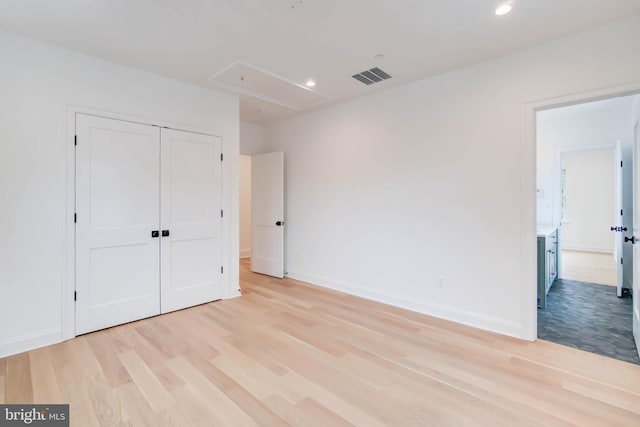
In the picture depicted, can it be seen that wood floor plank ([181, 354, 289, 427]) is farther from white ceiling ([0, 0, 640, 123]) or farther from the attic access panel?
the attic access panel

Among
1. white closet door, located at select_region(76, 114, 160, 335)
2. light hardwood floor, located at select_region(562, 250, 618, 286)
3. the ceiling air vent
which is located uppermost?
the ceiling air vent

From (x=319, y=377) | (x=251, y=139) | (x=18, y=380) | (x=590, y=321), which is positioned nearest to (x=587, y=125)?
(x=590, y=321)

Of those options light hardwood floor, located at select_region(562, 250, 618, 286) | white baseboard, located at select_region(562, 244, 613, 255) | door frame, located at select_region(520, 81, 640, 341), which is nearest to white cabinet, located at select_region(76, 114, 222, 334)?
door frame, located at select_region(520, 81, 640, 341)

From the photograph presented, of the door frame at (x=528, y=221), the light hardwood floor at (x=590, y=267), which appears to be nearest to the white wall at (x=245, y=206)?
the door frame at (x=528, y=221)

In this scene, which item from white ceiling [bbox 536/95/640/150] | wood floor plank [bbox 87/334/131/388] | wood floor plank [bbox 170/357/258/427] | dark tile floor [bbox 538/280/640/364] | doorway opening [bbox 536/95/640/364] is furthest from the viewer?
white ceiling [bbox 536/95/640/150]

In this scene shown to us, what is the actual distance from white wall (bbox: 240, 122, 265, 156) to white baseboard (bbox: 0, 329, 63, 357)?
12.2ft

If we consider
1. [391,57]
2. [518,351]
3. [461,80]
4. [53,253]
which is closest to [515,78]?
[461,80]

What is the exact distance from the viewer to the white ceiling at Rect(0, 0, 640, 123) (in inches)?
89.3

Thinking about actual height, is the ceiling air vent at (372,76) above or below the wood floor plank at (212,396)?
above

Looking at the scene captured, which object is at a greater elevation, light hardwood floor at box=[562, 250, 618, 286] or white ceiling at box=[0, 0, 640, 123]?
white ceiling at box=[0, 0, 640, 123]

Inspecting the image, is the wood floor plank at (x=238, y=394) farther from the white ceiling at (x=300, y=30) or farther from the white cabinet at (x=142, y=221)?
the white ceiling at (x=300, y=30)

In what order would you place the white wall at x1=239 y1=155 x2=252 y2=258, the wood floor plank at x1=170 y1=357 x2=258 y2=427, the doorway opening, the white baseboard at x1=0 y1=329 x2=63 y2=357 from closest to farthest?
the wood floor plank at x1=170 y1=357 x2=258 y2=427 → the white baseboard at x1=0 y1=329 x2=63 y2=357 → the doorway opening → the white wall at x1=239 y1=155 x2=252 y2=258

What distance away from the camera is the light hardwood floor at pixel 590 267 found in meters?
5.10

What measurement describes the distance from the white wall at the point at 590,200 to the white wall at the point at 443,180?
6285 millimetres
